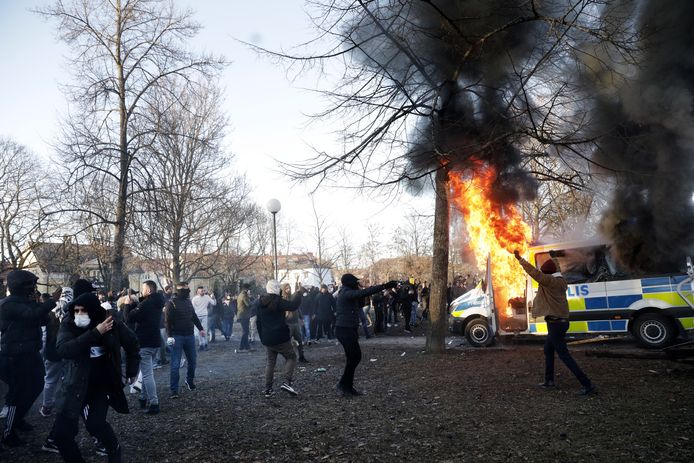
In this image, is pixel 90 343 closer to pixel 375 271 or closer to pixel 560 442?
pixel 560 442

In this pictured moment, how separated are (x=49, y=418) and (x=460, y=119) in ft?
29.5

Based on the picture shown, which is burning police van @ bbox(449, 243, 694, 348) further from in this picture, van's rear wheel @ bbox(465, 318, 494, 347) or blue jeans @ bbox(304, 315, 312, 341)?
blue jeans @ bbox(304, 315, 312, 341)

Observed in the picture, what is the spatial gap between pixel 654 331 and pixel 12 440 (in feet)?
35.9

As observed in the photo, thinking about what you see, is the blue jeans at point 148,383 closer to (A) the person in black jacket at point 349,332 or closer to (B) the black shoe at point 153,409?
(B) the black shoe at point 153,409

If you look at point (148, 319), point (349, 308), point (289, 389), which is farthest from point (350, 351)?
point (148, 319)

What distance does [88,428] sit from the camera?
418 cm

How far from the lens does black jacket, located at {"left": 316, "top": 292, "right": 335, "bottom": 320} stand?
15.4 meters

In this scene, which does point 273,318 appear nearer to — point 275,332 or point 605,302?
point 275,332

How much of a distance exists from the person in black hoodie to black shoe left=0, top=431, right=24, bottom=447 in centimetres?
326

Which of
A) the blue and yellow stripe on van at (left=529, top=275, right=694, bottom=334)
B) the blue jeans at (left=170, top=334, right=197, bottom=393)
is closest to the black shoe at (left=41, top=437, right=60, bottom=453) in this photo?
the blue jeans at (left=170, top=334, right=197, bottom=393)

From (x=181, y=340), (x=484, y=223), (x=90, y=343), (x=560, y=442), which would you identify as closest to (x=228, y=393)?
(x=181, y=340)

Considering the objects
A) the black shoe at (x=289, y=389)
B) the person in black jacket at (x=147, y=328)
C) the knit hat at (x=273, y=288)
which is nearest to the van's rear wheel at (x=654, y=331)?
the black shoe at (x=289, y=389)

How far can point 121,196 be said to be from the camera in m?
13.6

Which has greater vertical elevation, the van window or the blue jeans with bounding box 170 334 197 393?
the van window
